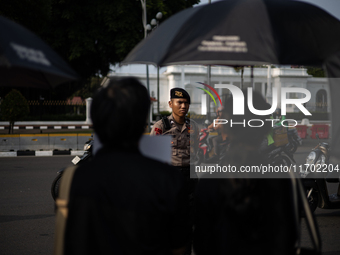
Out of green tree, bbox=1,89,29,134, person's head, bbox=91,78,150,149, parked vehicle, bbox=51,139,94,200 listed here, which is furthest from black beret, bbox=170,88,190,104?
→ green tree, bbox=1,89,29,134

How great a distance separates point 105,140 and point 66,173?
19 cm

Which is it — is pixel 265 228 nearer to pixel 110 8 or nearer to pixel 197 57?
pixel 197 57

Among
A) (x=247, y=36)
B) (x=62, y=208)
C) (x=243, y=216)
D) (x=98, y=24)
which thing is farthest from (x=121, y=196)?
(x=98, y=24)

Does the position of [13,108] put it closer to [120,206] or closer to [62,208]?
[62,208]

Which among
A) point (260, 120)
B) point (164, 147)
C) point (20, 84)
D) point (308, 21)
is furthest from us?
point (20, 84)

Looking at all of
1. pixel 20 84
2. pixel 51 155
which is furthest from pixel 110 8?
pixel 20 84

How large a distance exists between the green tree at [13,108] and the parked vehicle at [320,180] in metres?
15.2

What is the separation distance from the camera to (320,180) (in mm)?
5297

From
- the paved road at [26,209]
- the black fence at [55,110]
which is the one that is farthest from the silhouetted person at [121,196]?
the black fence at [55,110]

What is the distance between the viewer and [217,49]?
2021 millimetres

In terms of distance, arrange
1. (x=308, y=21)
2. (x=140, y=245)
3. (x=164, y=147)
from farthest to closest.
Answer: (x=164, y=147) < (x=308, y=21) < (x=140, y=245)

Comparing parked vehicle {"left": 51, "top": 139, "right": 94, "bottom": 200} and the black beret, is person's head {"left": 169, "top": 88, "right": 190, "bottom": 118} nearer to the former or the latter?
the black beret

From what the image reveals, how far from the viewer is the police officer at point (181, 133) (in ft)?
11.8

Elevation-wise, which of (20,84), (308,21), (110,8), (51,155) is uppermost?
(110,8)
